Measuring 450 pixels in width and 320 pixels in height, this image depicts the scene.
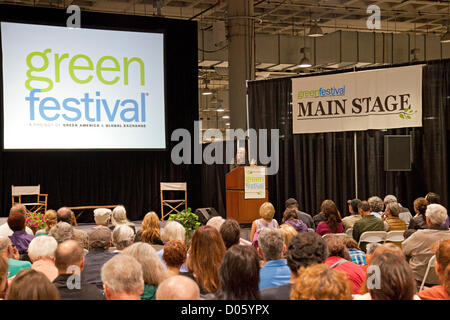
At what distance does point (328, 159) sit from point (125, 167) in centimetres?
455

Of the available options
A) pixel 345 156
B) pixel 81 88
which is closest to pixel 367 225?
pixel 345 156

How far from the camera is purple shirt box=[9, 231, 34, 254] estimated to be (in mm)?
5164

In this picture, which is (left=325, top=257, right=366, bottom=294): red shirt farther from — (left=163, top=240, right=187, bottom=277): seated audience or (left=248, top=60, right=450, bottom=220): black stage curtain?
(left=248, top=60, right=450, bottom=220): black stage curtain

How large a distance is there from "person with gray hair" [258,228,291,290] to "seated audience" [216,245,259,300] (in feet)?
2.60

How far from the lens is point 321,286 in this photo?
80.3 inches

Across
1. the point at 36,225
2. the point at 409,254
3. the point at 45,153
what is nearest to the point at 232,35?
the point at 45,153

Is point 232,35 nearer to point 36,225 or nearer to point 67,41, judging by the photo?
point 67,41

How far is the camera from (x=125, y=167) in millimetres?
12289

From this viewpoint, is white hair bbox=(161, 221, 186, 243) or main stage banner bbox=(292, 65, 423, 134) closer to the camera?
white hair bbox=(161, 221, 186, 243)

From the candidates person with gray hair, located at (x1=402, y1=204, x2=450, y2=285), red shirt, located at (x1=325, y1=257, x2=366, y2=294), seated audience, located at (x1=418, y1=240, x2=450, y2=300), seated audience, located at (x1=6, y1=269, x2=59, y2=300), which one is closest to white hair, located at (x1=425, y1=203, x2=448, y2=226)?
person with gray hair, located at (x1=402, y1=204, x2=450, y2=285)

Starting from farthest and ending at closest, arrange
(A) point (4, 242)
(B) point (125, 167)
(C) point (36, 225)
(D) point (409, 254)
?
(B) point (125, 167), (C) point (36, 225), (D) point (409, 254), (A) point (4, 242)

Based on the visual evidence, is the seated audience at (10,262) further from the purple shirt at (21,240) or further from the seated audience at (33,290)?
the seated audience at (33,290)

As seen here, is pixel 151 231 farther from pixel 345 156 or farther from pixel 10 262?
pixel 345 156

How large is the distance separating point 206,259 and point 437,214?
2.71 m
